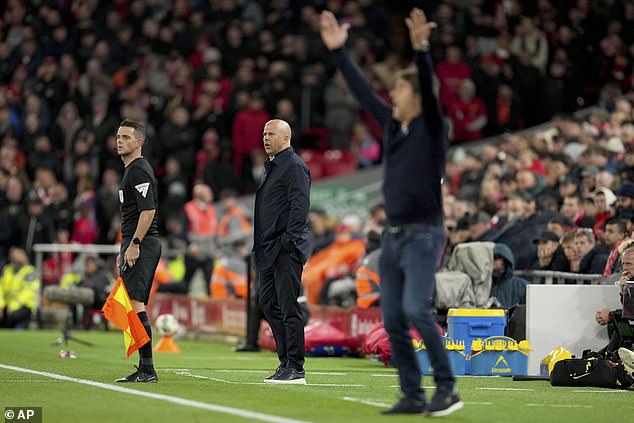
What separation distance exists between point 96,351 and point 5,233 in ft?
29.0

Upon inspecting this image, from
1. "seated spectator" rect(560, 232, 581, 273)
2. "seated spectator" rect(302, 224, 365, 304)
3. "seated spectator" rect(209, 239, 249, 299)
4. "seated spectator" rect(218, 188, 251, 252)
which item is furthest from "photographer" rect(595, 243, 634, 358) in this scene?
"seated spectator" rect(218, 188, 251, 252)

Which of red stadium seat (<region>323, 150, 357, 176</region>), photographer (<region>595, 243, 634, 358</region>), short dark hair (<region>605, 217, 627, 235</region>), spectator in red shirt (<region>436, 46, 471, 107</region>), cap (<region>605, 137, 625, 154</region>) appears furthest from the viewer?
red stadium seat (<region>323, 150, 357, 176</region>)

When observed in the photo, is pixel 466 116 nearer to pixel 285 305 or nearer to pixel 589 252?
pixel 589 252

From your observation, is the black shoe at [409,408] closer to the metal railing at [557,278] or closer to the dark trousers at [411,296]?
the dark trousers at [411,296]

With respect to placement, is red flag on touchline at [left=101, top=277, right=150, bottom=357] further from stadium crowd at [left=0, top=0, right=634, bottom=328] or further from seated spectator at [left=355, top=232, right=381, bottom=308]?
stadium crowd at [left=0, top=0, right=634, bottom=328]

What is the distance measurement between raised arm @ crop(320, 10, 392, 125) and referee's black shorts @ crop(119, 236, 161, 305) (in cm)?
299

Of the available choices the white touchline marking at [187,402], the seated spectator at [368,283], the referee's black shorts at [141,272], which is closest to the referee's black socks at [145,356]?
the referee's black shorts at [141,272]

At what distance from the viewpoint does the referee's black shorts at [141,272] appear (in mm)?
12297

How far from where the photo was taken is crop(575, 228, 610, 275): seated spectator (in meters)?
16.1

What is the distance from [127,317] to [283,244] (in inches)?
54.1

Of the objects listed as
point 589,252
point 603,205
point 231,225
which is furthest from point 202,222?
point 589,252

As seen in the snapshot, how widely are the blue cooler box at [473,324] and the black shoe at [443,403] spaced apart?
17.3 ft

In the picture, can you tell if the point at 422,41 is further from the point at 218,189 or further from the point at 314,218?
the point at 218,189

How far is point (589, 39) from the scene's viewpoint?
27297mm
